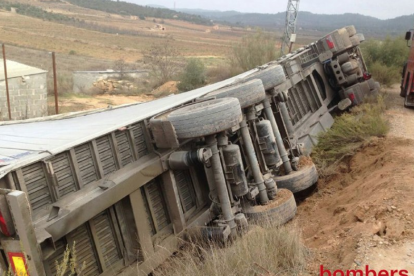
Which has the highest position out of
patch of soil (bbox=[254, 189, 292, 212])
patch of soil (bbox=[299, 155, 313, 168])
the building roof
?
the building roof

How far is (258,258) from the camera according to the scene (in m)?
3.26

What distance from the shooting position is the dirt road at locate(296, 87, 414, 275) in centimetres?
333

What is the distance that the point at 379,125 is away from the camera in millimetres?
7453

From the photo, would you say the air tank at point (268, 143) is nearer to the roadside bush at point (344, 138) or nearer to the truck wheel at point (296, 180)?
the truck wheel at point (296, 180)

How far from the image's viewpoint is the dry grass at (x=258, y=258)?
10.4ft

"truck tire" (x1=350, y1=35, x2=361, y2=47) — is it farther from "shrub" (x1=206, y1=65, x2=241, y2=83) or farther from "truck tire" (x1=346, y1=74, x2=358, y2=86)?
"shrub" (x1=206, y1=65, x2=241, y2=83)

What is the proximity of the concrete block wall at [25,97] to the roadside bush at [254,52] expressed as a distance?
1056 cm

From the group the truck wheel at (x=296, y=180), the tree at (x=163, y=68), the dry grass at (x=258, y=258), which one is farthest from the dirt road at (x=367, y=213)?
the tree at (x=163, y=68)

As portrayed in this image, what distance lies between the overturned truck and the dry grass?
0.62 meters

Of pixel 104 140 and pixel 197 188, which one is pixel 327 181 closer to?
pixel 197 188

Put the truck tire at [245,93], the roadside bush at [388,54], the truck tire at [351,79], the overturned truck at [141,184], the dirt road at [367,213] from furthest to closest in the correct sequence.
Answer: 1. the roadside bush at [388,54]
2. the truck tire at [351,79]
3. the truck tire at [245,93]
4. the dirt road at [367,213]
5. the overturned truck at [141,184]

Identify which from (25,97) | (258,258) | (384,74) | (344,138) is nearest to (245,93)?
(258,258)

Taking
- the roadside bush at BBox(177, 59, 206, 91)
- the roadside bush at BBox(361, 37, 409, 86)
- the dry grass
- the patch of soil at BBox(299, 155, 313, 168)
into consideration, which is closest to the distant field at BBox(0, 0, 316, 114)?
the roadside bush at BBox(177, 59, 206, 91)

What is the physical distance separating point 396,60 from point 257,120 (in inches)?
472
